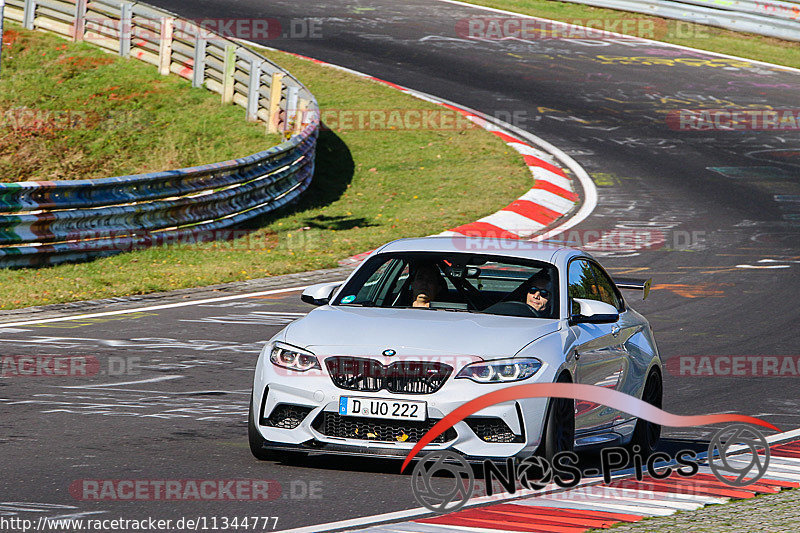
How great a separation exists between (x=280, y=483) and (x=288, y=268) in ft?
29.0

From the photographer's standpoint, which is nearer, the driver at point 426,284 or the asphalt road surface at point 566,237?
the asphalt road surface at point 566,237

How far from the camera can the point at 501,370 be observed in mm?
7207

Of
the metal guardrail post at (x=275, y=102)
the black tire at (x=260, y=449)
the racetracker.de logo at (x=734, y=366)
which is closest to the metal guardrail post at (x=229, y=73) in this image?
the metal guardrail post at (x=275, y=102)

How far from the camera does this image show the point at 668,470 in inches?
303

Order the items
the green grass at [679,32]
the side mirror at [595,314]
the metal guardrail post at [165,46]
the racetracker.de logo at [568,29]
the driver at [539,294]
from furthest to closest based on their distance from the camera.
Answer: the racetracker.de logo at [568,29]
the green grass at [679,32]
the metal guardrail post at [165,46]
the driver at [539,294]
the side mirror at [595,314]

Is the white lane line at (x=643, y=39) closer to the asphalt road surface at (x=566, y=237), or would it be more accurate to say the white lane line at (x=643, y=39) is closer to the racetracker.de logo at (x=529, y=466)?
the asphalt road surface at (x=566, y=237)

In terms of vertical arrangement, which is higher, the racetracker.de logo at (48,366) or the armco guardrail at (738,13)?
the armco guardrail at (738,13)

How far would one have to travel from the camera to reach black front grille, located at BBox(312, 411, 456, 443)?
23.2 ft

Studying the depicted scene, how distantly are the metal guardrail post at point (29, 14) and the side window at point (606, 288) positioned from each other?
23.6 metres

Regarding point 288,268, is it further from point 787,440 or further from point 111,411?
point 787,440

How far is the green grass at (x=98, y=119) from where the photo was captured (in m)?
22.4

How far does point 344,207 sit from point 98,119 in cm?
675

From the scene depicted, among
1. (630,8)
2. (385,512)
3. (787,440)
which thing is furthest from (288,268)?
(630,8)

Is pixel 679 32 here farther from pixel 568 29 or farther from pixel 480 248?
pixel 480 248
